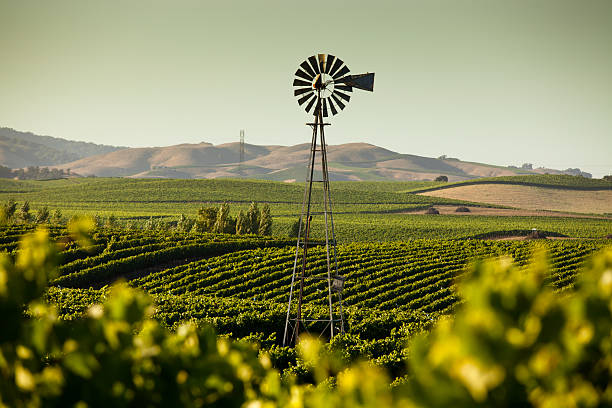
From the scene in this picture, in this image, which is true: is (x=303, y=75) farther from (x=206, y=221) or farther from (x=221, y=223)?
(x=206, y=221)

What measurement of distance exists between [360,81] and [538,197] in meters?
112

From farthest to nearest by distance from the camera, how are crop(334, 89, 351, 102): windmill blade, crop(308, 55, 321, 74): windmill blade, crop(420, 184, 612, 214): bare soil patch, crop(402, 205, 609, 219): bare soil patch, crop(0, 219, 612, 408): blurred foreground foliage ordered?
crop(420, 184, 612, 214): bare soil patch → crop(402, 205, 609, 219): bare soil patch → crop(334, 89, 351, 102): windmill blade → crop(308, 55, 321, 74): windmill blade → crop(0, 219, 612, 408): blurred foreground foliage

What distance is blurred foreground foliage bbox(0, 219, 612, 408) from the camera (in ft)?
4.93

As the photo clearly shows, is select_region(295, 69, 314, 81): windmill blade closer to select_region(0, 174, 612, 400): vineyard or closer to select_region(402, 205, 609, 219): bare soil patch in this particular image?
select_region(0, 174, 612, 400): vineyard

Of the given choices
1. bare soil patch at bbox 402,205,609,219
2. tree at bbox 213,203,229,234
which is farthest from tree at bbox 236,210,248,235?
bare soil patch at bbox 402,205,609,219

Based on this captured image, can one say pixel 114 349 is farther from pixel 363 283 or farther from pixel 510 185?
pixel 510 185

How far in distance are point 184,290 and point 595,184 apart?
127764 mm

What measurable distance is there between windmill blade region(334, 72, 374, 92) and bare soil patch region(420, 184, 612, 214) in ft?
323

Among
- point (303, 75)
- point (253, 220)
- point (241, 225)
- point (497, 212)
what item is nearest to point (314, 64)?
point (303, 75)

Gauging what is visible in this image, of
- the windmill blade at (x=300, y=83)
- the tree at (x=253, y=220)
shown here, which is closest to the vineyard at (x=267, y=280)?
the windmill blade at (x=300, y=83)

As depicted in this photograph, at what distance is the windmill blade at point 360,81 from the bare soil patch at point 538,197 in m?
98.3

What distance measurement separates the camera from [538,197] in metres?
113

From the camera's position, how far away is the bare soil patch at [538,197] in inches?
4190

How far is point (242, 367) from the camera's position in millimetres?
2338
